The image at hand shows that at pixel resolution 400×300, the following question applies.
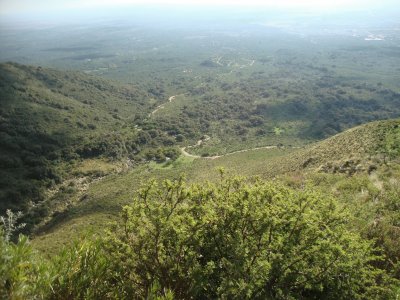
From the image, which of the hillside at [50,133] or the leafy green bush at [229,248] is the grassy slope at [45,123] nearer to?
the hillside at [50,133]

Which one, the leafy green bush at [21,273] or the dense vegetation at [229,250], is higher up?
the leafy green bush at [21,273]

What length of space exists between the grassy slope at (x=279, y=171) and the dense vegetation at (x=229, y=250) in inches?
53.6

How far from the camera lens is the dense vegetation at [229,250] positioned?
9.48 m

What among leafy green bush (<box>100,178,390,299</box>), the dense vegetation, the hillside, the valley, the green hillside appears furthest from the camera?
the hillside

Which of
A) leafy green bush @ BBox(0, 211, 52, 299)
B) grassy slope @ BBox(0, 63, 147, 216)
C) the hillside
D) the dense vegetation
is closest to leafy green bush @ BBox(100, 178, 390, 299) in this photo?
the dense vegetation

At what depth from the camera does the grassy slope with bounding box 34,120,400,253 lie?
30.8m

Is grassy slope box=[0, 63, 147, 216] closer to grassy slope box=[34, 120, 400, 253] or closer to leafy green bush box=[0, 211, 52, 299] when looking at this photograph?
grassy slope box=[34, 120, 400, 253]

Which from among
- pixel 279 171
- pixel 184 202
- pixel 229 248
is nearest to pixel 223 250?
pixel 229 248

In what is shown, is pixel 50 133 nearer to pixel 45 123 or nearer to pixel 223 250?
pixel 45 123

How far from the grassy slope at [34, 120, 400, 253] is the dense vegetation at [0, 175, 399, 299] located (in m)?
1.36

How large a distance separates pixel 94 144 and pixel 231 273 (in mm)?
86032

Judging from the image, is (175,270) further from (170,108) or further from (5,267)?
(170,108)

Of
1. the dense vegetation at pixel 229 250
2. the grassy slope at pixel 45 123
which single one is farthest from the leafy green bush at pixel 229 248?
the grassy slope at pixel 45 123

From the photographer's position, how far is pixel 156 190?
33.1 feet
